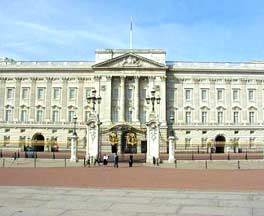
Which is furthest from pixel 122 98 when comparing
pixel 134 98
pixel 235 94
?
pixel 235 94

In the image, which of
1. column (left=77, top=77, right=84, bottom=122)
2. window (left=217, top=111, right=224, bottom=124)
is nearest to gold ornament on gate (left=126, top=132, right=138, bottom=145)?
column (left=77, top=77, right=84, bottom=122)

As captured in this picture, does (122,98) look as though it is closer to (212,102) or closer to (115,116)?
(115,116)

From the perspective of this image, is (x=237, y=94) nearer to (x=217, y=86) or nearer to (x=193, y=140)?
(x=217, y=86)

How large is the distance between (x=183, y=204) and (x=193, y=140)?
67.8 meters

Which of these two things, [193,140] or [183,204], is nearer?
[183,204]

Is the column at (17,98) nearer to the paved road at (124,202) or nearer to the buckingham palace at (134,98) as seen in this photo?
the buckingham palace at (134,98)

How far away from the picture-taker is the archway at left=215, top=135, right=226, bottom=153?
265 ft

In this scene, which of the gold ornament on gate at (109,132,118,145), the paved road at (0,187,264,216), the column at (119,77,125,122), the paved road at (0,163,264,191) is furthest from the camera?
the column at (119,77,125,122)

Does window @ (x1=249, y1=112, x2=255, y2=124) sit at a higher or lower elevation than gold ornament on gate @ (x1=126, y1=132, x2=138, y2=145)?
higher

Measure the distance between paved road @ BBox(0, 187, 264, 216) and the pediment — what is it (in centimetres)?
6307

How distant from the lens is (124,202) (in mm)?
15570

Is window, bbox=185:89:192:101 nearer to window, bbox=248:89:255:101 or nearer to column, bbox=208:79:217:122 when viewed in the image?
column, bbox=208:79:217:122

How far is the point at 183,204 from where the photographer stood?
15.1 metres

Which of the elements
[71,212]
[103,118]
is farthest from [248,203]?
[103,118]
